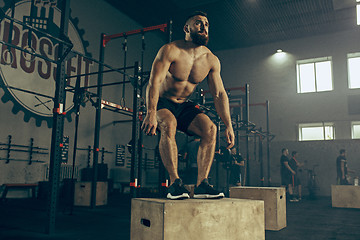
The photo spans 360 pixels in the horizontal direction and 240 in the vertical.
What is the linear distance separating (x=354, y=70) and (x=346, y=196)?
605 centimetres

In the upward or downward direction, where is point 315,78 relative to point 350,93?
upward

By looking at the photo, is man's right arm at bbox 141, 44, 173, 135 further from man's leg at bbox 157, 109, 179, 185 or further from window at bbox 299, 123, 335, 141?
window at bbox 299, 123, 335, 141

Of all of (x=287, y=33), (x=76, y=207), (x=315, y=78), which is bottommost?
(x=76, y=207)

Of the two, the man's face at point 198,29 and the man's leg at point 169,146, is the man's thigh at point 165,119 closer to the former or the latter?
the man's leg at point 169,146

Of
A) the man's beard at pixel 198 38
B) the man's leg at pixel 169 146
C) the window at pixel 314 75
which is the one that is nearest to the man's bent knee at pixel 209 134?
the man's leg at pixel 169 146

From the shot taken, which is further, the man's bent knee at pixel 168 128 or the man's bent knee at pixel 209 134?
the man's bent knee at pixel 209 134

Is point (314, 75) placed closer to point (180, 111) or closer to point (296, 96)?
point (296, 96)

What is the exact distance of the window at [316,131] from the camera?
10398 mm

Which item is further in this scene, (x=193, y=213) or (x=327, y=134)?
(x=327, y=134)

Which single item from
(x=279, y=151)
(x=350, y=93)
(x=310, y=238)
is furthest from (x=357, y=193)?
(x=350, y=93)

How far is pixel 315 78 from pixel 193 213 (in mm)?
10397

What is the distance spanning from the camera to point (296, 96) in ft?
35.9

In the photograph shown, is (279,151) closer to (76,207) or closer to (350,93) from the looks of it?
(350,93)

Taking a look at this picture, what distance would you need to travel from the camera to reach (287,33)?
10969 mm
